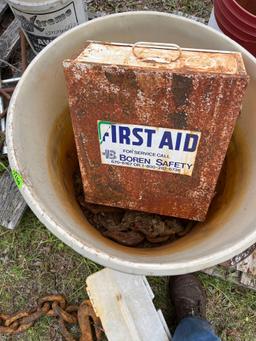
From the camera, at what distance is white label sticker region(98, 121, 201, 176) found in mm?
948

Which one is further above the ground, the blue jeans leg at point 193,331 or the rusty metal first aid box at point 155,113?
the rusty metal first aid box at point 155,113

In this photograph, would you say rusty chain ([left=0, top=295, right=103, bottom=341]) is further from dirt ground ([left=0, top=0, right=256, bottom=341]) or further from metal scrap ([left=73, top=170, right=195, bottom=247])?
metal scrap ([left=73, top=170, right=195, bottom=247])

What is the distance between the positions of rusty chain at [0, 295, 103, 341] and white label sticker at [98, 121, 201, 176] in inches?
27.4

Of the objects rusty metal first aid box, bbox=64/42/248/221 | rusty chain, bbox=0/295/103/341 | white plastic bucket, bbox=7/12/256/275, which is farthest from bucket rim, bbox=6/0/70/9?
rusty chain, bbox=0/295/103/341

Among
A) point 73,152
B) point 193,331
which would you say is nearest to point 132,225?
point 73,152

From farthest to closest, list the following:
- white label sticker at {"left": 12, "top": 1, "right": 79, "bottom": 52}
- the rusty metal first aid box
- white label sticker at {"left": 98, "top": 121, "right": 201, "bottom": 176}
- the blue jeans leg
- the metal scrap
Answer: white label sticker at {"left": 12, "top": 1, "right": 79, "bottom": 52} → the blue jeans leg → the metal scrap → white label sticker at {"left": 98, "top": 121, "right": 201, "bottom": 176} → the rusty metal first aid box

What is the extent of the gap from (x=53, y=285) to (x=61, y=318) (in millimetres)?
134

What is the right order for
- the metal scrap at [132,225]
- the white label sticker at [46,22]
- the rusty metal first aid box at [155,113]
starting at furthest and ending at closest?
the white label sticker at [46,22] < the metal scrap at [132,225] < the rusty metal first aid box at [155,113]

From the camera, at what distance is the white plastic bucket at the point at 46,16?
1.41 meters

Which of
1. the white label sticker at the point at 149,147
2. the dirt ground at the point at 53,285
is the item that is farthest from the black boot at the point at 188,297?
the white label sticker at the point at 149,147

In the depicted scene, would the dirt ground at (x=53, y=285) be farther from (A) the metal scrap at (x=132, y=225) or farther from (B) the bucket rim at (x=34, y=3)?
(B) the bucket rim at (x=34, y=3)

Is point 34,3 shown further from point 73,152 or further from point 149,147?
point 149,147

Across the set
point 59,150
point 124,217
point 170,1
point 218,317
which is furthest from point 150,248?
point 170,1

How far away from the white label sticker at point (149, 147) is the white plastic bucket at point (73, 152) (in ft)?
0.56
